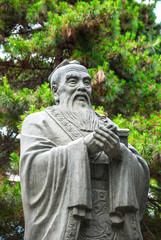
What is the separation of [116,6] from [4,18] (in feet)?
12.4

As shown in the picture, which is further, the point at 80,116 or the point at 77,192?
the point at 80,116

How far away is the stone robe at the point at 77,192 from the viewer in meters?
3.66

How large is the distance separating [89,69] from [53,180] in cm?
571

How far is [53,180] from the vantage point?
3.85 m

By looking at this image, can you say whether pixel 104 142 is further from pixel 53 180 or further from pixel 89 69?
pixel 89 69

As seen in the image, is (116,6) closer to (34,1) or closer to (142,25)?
(34,1)

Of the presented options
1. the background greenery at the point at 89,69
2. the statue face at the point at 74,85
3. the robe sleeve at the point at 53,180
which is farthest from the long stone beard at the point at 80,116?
the background greenery at the point at 89,69

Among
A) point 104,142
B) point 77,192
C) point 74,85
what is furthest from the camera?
point 74,85

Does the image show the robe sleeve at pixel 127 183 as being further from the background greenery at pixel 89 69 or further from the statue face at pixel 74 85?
the background greenery at pixel 89 69

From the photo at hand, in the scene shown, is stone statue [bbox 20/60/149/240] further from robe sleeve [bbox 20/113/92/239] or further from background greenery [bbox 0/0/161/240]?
background greenery [bbox 0/0/161/240]

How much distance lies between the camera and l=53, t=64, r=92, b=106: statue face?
15.3 ft

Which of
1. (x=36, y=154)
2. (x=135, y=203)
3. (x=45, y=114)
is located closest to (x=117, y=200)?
(x=135, y=203)

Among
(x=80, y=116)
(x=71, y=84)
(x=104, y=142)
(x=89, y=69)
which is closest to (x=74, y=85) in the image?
(x=71, y=84)

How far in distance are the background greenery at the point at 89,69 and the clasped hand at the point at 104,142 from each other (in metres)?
3.70
